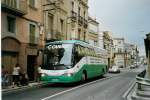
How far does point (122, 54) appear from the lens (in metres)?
133

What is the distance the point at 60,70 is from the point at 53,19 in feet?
48.3

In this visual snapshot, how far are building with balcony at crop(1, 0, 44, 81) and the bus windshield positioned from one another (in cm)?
355

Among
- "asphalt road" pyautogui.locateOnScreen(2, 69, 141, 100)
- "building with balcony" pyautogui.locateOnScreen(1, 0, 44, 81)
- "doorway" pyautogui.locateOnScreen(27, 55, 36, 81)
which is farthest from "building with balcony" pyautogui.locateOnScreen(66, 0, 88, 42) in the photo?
"asphalt road" pyautogui.locateOnScreen(2, 69, 141, 100)

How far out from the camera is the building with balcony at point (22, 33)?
24.0 m

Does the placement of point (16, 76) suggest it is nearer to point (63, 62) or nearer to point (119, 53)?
point (63, 62)

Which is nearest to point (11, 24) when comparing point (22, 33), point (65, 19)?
point (22, 33)

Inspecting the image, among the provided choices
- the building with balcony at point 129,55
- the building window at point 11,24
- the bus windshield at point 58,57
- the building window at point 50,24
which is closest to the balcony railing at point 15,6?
the building window at point 11,24

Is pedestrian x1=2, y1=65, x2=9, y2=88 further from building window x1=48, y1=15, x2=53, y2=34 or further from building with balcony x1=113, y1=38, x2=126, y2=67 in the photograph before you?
building with balcony x1=113, y1=38, x2=126, y2=67

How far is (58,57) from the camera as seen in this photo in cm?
2216

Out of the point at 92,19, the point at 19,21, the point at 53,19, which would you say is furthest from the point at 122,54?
the point at 19,21

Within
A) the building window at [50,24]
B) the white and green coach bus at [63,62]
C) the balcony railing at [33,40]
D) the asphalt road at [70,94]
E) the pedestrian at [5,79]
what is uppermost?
the building window at [50,24]

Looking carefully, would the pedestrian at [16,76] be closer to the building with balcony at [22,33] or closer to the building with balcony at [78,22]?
the building with balcony at [22,33]

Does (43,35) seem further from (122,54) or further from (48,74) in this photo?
(122,54)

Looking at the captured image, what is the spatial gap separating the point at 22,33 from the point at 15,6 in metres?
3.05
